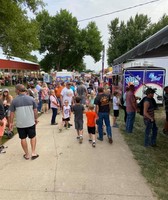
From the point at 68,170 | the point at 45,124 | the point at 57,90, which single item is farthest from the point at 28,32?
the point at 68,170

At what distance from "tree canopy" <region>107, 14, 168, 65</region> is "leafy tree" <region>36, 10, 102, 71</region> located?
9300 millimetres

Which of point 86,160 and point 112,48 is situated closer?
point 86,160

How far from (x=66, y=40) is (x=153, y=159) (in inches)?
1601

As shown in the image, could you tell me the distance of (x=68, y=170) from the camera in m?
4.85

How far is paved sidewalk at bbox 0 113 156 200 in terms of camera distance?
392cm

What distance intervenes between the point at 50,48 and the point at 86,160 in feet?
136

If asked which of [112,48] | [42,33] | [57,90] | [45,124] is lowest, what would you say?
[45,124]

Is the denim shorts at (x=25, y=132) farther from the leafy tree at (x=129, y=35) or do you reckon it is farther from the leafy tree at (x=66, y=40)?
the leafy tree at (x=66, y=40)

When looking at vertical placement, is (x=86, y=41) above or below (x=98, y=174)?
above

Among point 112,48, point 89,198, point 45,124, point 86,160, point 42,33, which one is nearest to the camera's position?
point 89,198

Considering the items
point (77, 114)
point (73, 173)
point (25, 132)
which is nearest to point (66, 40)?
point (77, 114)

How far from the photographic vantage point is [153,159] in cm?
557

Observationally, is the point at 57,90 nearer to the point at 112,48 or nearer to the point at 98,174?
the point at 98,174

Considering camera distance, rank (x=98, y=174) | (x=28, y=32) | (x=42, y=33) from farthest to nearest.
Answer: (x=42, y=33), (x=28, y=32), (x=98, y=174)
